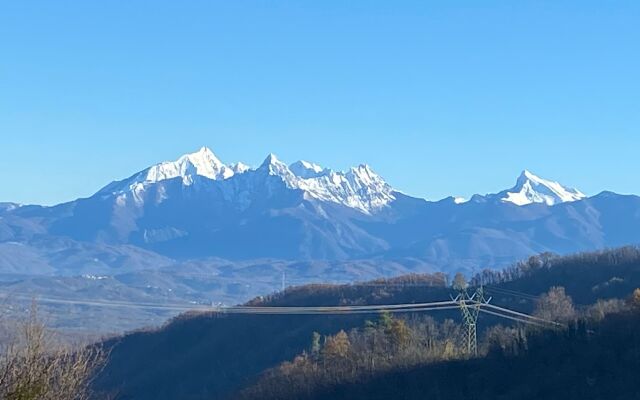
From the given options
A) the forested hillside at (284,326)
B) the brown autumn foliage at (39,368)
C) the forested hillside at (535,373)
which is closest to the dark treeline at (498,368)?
the forested hillside at (535,373)

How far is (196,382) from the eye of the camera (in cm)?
10081

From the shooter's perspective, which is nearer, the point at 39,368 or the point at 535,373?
the point at 39,368

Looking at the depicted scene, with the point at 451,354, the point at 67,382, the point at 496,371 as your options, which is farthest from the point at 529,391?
the point at 67,382

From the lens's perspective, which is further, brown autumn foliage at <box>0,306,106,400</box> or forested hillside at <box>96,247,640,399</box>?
forested hillside at <box>96,247,640,399</box>

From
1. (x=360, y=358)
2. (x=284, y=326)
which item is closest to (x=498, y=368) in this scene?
(x=360, y=358)

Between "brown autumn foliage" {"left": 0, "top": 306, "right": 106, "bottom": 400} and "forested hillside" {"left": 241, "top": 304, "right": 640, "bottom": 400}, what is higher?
"brown autumn foliage" {"left": 0, "top": 306, "right": 106, "bottom": 400}

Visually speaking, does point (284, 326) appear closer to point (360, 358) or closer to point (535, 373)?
point (360, 358)

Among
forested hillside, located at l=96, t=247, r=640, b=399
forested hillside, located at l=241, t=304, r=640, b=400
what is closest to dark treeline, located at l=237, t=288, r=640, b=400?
forested hillside, located at l=241, t=304, r=640, b=400

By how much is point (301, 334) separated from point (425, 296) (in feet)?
47.1

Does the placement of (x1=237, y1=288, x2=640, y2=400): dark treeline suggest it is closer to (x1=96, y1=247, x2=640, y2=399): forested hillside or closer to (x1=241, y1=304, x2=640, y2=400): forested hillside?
(x1=241, y1=304, x2=640, y2=400): forested hillside

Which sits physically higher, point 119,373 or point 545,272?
point 545,272

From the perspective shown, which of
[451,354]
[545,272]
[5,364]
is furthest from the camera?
[545,272]

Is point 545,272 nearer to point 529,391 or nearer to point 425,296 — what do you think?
point 425,296

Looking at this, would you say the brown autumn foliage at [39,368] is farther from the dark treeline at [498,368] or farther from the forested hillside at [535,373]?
the forested hillside at [535,373]
